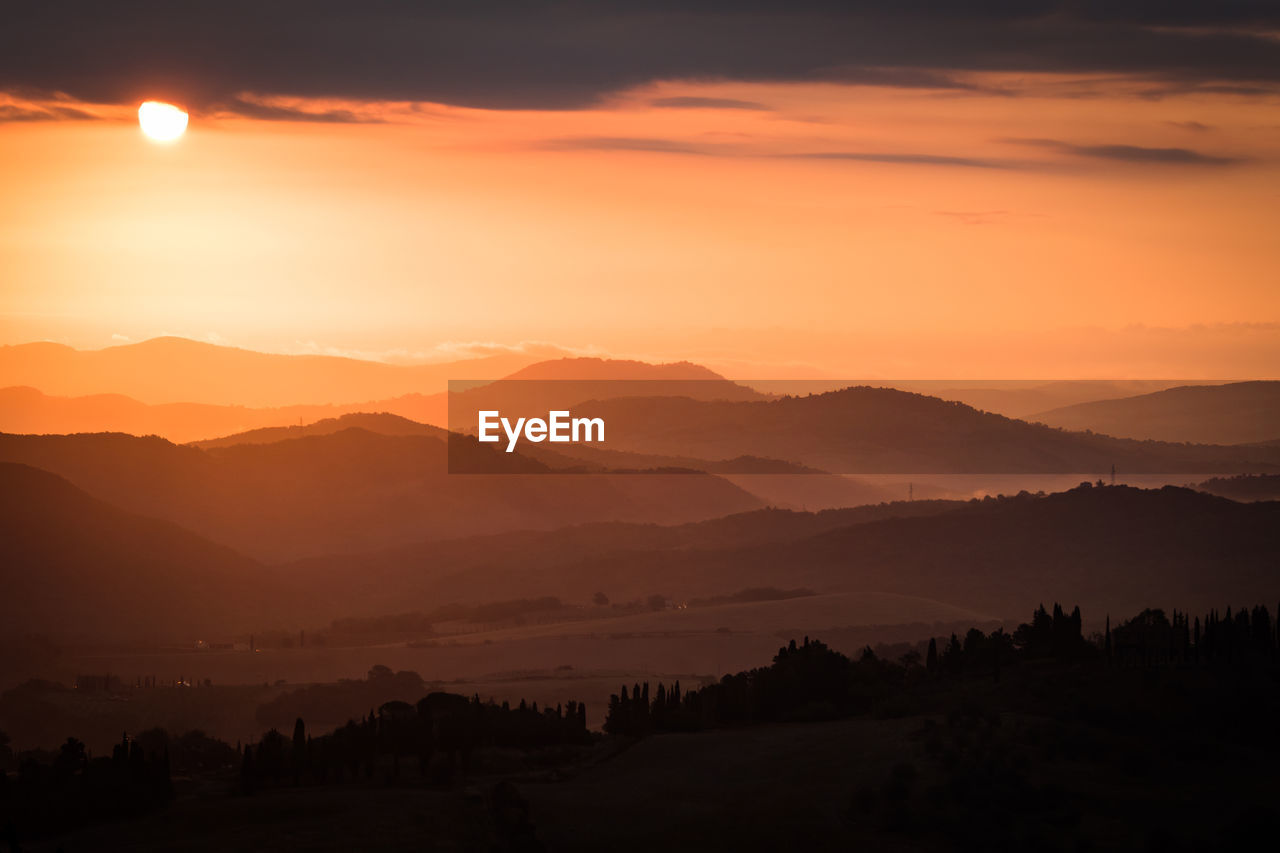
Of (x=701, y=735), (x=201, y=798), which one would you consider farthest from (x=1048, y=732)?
(x=201, y=798)

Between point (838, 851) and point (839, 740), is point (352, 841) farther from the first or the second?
point (839, 740)

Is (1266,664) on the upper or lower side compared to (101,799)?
upper

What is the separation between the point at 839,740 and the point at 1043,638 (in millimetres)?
30369

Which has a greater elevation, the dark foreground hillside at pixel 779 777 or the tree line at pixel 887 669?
the tree line at pixel 887 669

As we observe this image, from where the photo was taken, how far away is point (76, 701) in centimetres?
16088

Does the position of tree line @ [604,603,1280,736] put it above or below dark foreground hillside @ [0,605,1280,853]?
above

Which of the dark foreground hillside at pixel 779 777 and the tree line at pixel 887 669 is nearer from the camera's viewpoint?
the dark foreground hillside at pixel 779 777

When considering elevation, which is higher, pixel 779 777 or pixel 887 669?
pixel 887 669

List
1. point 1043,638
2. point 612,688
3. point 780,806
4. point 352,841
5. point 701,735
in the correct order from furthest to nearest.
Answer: point 612,688 → point 1043,638 → point 701,735 → point 780,806 → point 352,841

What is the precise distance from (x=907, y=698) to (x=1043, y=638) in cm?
1788

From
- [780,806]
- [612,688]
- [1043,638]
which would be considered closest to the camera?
[780,806]

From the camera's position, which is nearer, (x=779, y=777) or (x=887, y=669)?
(x=779, y=777)

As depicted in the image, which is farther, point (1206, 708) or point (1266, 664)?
point (1266, 664)

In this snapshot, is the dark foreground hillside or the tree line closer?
the dark foreground hillside
